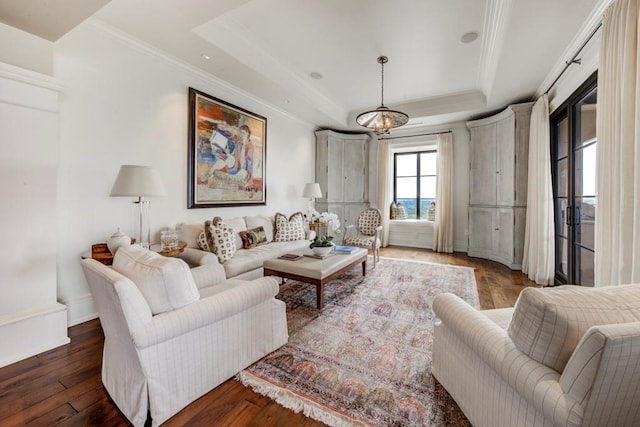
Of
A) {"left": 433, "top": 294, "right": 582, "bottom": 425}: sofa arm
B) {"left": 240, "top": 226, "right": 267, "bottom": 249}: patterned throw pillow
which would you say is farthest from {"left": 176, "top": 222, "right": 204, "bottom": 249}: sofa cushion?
{"left": 433, "top": 294, "right": 582, "bottom": 425}: sofa arm

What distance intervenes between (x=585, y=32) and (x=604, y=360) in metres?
3.34

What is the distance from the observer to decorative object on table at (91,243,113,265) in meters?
2.38

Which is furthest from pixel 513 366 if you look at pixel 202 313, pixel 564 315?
pixel 202 313

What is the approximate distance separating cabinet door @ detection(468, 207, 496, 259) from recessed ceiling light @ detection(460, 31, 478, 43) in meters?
3.28

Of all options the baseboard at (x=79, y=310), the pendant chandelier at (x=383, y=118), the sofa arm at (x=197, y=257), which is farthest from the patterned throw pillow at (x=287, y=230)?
the baseboard at (x=79, y=310)

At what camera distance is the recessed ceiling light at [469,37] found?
3154 mm

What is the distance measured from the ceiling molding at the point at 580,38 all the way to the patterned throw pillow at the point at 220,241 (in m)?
4.15

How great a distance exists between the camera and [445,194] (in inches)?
240

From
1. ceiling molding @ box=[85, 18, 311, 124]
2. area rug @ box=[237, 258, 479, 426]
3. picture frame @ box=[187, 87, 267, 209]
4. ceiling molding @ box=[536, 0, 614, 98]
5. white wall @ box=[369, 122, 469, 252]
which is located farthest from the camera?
white wall @ box=[369, 122, 469, 252]

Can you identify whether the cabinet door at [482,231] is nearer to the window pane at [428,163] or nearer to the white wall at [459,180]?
the white wall at [459,180]

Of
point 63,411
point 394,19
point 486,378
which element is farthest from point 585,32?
point 63,411

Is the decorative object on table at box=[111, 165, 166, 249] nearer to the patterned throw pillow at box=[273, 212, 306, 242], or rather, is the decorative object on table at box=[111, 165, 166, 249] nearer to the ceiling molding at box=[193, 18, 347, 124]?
the ceiling molding at box=[193, 18, 347, 124]

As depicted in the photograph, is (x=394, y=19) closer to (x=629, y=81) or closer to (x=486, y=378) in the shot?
(x=629, y=81)

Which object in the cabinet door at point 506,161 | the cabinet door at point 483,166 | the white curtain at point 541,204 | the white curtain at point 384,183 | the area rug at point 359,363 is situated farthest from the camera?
the white curtain at point 384,183
